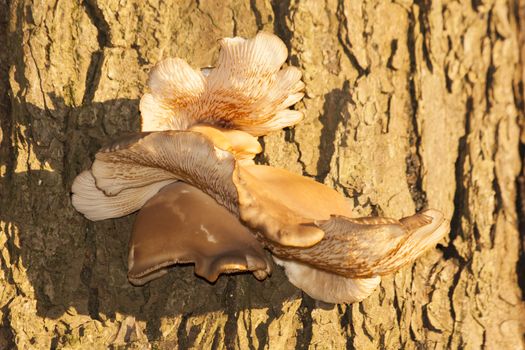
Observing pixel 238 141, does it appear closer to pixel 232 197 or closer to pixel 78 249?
pixel 232 197

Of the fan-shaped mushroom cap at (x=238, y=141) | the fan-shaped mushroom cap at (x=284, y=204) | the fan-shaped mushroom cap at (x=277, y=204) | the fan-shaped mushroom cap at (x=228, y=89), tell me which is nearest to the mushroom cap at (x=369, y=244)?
the fan-shaped mushroom cap at (x=277, y=204)

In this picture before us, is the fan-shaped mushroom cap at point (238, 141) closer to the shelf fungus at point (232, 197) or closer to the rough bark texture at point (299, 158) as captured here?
the shelf fungus at point (232, 197)

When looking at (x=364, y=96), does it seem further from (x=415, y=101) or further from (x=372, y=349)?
(x=372, y=349)

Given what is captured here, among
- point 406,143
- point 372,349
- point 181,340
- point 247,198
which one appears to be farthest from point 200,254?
point 406,143

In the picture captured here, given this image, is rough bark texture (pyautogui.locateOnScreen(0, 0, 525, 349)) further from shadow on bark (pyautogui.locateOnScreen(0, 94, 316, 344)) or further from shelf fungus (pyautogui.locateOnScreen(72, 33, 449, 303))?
shelf fungus (pyautogui.locateOnScreen(72, 33, 449, 303))

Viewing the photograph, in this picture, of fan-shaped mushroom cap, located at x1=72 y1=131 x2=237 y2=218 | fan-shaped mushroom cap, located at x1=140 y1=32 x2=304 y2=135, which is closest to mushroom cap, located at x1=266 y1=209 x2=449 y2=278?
fan-shaped mushroom cap, located at x1=72 y1=131 x2=237 y2=218

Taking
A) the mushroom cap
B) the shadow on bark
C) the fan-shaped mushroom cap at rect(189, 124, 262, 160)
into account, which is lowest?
the shadow on bark
